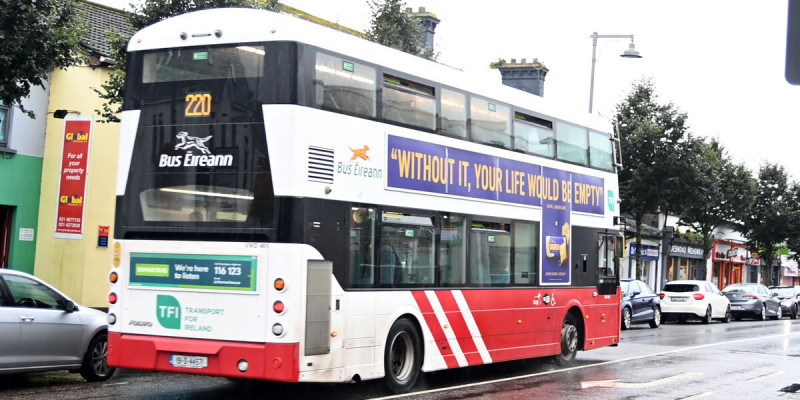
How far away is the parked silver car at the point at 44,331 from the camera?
1115cm

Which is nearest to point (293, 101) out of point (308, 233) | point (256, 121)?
point (256, 121)

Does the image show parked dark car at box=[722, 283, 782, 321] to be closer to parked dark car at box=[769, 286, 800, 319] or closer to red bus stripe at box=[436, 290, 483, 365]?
parked dark car at box=[769, 286, 800, 319]

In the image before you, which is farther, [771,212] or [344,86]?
[771,212]

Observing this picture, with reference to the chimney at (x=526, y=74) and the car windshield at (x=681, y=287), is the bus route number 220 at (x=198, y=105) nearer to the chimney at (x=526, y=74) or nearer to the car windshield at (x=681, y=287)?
the chimney at (x=526, y=74)

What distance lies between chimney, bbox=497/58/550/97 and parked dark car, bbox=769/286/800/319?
16577 millimetres

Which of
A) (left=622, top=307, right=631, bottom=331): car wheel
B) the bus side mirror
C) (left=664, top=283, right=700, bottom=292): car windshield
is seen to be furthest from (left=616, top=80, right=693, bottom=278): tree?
the bus side mirror

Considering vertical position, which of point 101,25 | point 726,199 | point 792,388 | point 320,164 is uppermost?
point 101,25

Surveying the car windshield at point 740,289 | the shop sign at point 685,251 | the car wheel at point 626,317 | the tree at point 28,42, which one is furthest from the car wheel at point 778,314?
the tree at point 28,42

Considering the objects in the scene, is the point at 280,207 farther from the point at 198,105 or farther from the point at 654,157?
the point at 654,157

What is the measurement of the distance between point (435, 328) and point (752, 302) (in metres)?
29.1

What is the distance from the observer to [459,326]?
12805 millimetres

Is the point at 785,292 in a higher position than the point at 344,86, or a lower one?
lower

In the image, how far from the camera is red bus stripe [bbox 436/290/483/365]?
41.2ft

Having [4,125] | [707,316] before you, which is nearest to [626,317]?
[707,316]
